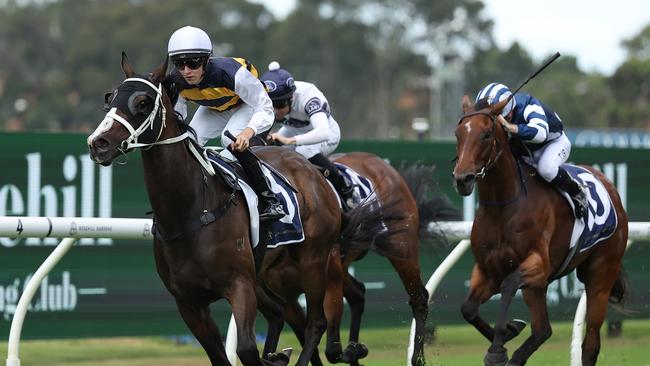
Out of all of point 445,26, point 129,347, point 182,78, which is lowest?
point 129,347

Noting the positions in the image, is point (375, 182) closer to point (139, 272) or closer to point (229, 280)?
point (139, 272)

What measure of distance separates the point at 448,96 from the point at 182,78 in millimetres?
42374

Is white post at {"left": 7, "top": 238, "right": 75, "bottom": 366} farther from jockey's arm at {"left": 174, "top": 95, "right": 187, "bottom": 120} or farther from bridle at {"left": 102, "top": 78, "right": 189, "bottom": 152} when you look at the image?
bridle at {"left": 102, "top": 78, "right": 189, "bottom": 152}

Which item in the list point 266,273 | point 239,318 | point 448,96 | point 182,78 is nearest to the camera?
point 239,318

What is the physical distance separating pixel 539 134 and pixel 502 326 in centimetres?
112

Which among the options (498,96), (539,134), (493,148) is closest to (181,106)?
(493,148)

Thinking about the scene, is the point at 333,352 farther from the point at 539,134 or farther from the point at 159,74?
the point at 159,74

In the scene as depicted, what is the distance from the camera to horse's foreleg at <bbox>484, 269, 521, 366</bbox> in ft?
20.7

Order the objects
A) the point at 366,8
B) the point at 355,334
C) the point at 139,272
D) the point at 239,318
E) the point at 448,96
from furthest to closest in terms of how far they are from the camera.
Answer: the point at 366,8 → the point at 448,96 → the point at 139,272 → the point at 355,334 → the point at 239,318

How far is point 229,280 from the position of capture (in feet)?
18.0

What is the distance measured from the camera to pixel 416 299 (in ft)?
24.7

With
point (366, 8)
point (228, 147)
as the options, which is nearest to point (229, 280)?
point (228, 147)

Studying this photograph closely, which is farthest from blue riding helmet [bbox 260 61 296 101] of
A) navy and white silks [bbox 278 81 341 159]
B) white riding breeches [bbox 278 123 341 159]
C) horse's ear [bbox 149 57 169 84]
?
horse's ear [bbox 149 57 169 84]

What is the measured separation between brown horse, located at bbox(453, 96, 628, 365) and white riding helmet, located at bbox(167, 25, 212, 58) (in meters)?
1.54
